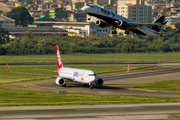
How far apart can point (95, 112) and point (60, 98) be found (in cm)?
1710

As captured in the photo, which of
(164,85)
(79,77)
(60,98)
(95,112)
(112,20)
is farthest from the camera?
(164,85)

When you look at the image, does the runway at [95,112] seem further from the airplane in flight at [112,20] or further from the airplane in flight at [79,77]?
the airplane in flight at [112,20]

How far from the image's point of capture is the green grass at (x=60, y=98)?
63719 millimetres

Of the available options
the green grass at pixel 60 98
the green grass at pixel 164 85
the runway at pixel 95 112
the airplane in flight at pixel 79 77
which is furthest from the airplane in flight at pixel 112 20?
the runway at pixel 95 112

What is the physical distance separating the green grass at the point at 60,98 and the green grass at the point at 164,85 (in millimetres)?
16091

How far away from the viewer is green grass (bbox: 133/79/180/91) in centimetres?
8812

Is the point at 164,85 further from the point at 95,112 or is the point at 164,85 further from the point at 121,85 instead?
the point at 95,112

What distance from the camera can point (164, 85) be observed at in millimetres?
93625

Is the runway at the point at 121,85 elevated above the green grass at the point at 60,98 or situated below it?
below

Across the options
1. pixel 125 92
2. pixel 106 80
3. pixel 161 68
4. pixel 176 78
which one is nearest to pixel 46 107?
pixel 125 92

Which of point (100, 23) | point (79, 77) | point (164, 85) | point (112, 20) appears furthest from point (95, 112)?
point (164, 85)

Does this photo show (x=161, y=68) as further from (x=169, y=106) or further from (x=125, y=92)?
(x=169, y=106)

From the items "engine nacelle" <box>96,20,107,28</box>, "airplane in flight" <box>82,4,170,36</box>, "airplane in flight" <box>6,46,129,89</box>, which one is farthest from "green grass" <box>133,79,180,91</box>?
"engine nacelle" <box>96,20,107,28</box>

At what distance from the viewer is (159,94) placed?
3063 inches
